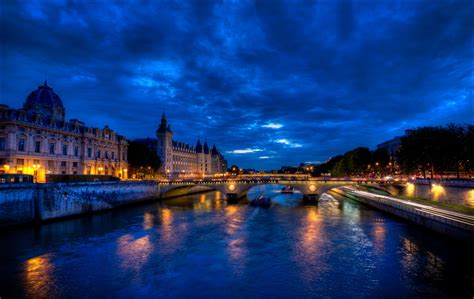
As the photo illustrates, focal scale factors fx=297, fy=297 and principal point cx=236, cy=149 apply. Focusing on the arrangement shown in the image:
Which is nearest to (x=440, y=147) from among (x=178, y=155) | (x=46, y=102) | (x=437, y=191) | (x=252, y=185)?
(x=437, y=191)

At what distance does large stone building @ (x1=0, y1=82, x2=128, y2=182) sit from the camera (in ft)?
183

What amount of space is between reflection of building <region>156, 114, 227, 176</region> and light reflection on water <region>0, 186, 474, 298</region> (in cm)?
9817

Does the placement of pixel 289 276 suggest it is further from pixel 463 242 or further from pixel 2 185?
pixel 2 185

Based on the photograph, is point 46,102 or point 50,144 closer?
point 50,144

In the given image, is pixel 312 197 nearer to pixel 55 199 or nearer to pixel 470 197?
pixel 470 197

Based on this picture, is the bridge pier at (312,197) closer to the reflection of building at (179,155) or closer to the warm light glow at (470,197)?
the warm light glow at (470,197)

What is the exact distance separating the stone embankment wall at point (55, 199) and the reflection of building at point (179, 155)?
75213mm

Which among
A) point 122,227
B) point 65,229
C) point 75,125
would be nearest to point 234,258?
point 122,227

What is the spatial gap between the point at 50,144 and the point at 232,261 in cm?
5649

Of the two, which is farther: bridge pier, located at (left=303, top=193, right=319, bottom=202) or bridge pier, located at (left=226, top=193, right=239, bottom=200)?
bridge pier, located at (left=226, top=193, right=239, bottom=200)

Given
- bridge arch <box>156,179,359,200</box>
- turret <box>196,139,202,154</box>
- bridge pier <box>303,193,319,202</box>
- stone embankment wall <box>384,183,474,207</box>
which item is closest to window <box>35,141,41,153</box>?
bridge arch <box>156,179,359,200</box>

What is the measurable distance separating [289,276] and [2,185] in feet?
121

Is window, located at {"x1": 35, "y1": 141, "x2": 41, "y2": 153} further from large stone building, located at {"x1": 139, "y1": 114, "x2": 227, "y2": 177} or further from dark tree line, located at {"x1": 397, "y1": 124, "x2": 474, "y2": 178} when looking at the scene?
dark tree line, located at {"x1": 397, "y1": 124, "x2": 474, "y2": 178}

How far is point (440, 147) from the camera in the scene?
68.0 m
